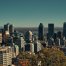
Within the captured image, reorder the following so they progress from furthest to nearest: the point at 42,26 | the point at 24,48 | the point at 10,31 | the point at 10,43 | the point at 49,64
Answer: the point at 42,26
the point at 10,31
the point at 10,43
the point at 24,48
the point at 49,64

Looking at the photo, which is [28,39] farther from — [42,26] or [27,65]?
[27,65]

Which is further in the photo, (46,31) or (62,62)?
(46,31)

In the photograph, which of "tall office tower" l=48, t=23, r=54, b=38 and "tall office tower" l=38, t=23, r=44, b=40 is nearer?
"tall office tower" l=38, t=23, r=44, b=40

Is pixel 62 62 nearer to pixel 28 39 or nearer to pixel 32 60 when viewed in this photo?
pixel 32 60

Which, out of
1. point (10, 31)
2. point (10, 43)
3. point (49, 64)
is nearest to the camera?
point (49, 64)

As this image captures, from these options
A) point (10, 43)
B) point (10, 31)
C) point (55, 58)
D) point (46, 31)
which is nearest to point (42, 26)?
point (46, 31)

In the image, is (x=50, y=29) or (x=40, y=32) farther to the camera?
(x=50, y=29)

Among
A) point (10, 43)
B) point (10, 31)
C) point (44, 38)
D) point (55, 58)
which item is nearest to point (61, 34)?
point (44, 38)

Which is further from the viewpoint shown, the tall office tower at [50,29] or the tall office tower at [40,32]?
the tall office tower at [50,29]

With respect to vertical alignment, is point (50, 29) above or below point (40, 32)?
above

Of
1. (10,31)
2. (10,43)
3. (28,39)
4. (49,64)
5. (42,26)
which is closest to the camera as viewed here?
(49,64)
